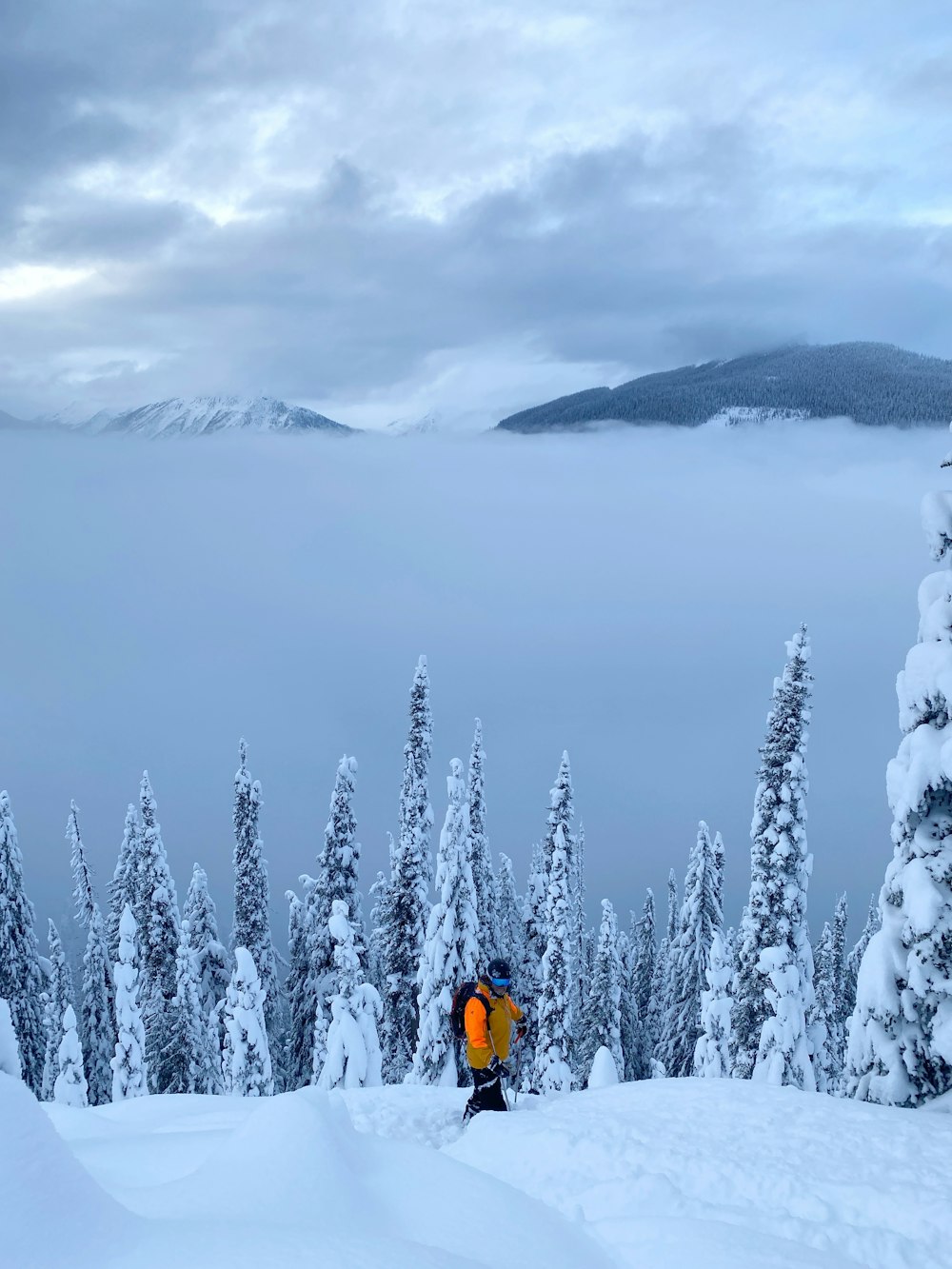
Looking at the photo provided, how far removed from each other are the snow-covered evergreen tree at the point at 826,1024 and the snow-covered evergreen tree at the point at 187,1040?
2244 centimetres

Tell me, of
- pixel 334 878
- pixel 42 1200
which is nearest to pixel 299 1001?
pixel 334 878

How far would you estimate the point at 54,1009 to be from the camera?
39688 millimetres

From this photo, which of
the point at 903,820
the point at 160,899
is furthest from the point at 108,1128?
the point at 160,899

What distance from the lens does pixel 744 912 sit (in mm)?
26594

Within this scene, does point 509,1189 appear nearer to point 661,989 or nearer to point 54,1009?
point 54,1009

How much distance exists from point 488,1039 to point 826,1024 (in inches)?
1506

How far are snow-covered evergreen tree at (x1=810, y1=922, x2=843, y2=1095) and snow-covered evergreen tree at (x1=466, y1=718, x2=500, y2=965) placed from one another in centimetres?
1321

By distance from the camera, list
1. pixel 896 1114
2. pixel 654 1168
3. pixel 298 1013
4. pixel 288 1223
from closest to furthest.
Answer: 1. pixel 288 1223
2. pixel 654 1168
3. pixel 896 1114
4. pixel 298 1013

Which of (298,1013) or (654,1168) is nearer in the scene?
(654,1168)

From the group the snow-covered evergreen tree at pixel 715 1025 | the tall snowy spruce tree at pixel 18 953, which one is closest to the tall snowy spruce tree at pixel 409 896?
the snow-covered evergreen tree at pixel 715 1025

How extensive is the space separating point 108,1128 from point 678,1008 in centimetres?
3537

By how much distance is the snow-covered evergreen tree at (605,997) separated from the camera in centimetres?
4112

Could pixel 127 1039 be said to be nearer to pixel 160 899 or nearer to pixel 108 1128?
pixel 160 899

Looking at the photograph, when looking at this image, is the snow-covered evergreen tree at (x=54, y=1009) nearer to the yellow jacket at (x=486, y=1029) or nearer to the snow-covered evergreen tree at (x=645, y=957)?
the yellow jacket at (x=486, y=1029)
